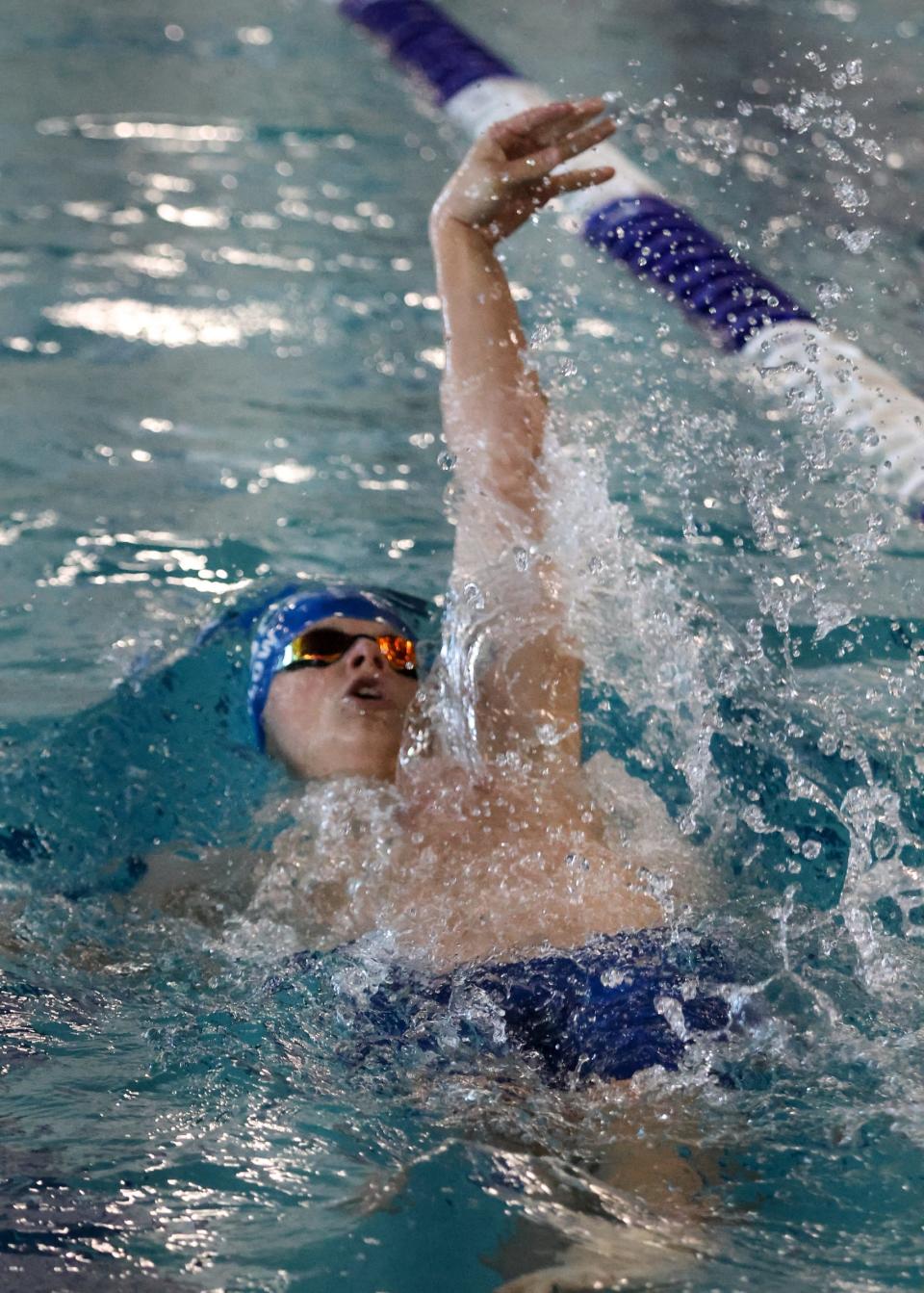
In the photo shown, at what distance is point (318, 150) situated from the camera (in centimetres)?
618

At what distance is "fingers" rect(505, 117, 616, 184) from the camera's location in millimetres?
2432

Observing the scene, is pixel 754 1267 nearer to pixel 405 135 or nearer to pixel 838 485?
pixel 838 485

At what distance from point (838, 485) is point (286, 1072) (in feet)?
6.85

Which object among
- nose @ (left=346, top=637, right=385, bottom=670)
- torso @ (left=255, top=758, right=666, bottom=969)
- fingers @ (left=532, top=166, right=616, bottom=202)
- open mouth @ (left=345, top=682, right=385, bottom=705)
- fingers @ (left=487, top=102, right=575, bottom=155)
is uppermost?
fingers @ (left=487, top=102, right=575, bottom=155)

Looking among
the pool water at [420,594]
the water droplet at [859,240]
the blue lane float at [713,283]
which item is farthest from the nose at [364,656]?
the water droplet at [859,240]

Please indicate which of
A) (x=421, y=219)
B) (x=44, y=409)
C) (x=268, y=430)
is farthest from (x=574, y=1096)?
(x=421, y=219)

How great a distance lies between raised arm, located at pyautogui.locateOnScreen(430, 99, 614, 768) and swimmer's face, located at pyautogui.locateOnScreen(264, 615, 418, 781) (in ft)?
0.61

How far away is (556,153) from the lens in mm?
2461

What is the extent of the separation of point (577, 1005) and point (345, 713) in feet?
2.46

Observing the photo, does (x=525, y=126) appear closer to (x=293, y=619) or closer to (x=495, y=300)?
(x=495, y=300)

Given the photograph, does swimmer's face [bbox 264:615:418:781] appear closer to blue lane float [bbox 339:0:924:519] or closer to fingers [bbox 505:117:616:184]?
fingers [bbox 505:117:616:184]

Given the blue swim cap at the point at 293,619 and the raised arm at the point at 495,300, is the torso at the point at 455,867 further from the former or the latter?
the raised arm at the point at 495,300

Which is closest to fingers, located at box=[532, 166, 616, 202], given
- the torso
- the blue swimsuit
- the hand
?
the hand

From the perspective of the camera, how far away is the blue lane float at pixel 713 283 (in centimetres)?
324
